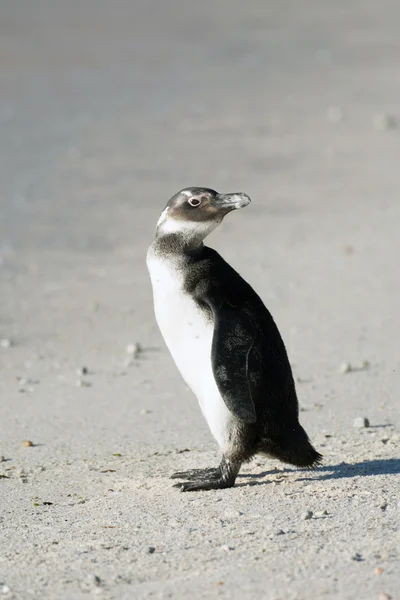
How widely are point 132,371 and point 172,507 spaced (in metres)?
2.59

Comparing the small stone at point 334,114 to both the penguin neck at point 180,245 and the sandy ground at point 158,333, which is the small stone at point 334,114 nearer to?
the sandy ground at point 158,333

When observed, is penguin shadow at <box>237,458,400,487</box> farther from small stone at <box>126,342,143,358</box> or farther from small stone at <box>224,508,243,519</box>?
small stone at <box>126,342,143,358</box>

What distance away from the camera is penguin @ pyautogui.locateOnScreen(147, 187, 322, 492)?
5.11 metres

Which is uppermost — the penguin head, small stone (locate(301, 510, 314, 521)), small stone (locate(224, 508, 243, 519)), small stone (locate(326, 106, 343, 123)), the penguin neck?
the penguin head

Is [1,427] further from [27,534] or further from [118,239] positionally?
[118,239]

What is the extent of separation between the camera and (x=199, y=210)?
17.5 ft

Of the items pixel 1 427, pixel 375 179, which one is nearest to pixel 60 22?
pixel 375 179

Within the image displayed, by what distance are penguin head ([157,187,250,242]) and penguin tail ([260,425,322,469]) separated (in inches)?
34.2

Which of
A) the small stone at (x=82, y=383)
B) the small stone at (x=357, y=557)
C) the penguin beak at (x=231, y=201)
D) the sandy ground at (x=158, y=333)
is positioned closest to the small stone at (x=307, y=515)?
the sandy ground at (x=158, y=333)

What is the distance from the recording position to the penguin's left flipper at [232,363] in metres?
5.08

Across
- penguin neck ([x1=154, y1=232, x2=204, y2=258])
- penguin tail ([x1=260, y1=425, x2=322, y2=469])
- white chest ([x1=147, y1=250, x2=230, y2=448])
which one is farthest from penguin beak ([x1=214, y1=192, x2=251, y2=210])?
penguin tail ([x1=260, y1=425, x2=322, y2=469])

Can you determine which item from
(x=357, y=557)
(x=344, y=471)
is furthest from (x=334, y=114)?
(x=357, y=557)

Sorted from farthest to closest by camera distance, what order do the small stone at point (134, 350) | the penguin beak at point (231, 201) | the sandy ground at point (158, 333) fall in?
the small stone at point (134, 350), the penguin beak at point (231, 201), the sandy ground at point (158, 333)

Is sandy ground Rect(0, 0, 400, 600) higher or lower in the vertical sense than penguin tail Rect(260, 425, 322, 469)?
lower
